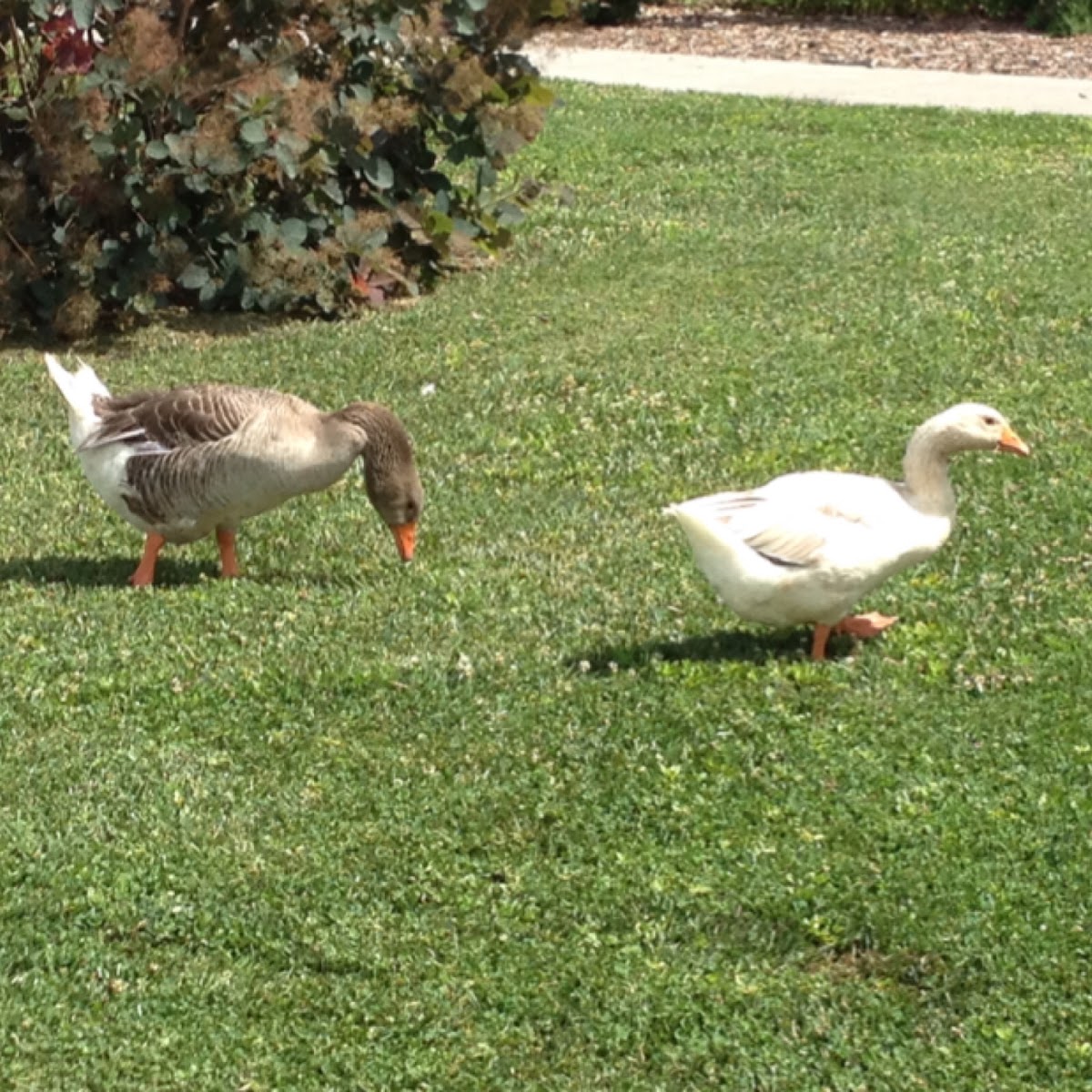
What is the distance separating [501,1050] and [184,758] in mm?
1629

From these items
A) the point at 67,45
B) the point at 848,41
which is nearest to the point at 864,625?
the point at 67,45

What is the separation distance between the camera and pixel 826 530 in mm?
5785

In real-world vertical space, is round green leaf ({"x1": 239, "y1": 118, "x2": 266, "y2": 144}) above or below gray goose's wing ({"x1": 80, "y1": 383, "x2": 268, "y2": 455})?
above

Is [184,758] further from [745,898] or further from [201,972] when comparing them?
[745,898]

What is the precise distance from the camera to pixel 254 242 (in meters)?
10.6

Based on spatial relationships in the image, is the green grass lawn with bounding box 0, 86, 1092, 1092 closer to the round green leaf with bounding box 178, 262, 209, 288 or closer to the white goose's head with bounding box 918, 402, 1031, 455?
the white goose's head with bounding box 918, 402, 1031, 455

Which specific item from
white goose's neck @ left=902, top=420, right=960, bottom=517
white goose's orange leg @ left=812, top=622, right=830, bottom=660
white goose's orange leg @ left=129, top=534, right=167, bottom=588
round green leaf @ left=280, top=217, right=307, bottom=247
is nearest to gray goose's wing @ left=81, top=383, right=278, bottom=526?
white goose's orange leg @ left=129, top=534, right=167, bottom=588

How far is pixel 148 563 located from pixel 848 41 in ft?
52.2

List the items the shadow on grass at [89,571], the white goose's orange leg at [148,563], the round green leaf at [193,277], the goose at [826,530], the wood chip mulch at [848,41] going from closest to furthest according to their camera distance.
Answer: the goose at [826,530] < the white goose's orange leg at [148,563] < the shadow on grass at [89,571] < the round green leaf at [193,277] < the wood chip mulch at [848,41]

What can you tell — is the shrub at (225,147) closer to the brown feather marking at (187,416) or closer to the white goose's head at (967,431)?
the brown feather marking at (187,416)

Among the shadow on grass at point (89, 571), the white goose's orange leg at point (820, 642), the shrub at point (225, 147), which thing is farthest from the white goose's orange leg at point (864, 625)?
the shrub at point (225, 147)

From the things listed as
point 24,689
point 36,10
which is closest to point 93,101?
point 36,10

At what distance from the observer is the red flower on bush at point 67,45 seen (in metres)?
10.2

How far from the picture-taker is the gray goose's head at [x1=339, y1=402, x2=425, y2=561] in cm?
690
